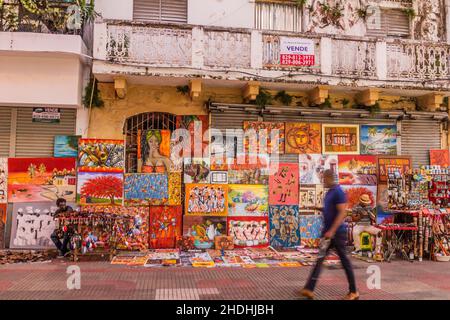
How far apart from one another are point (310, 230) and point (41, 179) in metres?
7.24

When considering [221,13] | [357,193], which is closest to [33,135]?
[221,13]

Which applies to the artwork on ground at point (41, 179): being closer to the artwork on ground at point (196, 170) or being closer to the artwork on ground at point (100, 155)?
the artwork on ground at point (100, 155)

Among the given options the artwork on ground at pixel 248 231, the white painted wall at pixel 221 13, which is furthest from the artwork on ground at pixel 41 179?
the white painted wall at pixel 221 13

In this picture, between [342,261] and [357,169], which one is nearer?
[342,261]

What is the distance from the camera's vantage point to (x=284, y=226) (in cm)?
1160

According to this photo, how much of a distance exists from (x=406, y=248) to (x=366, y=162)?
279 cm

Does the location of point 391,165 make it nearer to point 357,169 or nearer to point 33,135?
point 357,169

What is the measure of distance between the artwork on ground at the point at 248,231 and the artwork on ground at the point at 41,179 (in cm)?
424

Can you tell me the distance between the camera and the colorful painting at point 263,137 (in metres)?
11.8

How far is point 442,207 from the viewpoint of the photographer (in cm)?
1122

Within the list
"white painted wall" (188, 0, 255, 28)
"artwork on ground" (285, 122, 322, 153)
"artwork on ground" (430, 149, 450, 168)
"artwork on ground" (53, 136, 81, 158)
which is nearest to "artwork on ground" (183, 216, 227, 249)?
"artwork on ground" (285, 122, 322, 153)

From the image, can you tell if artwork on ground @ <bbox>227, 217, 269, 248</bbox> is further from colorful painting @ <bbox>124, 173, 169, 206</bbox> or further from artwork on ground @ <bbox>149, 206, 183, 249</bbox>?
colorful painting @ <bbox>124, 173, 169, 206</bbox>

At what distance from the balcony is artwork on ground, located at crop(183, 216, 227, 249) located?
147 inches

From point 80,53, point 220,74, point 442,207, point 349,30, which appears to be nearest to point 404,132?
point 442,207
